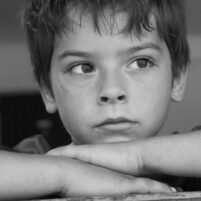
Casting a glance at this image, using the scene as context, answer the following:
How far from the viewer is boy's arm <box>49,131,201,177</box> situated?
29.3 inches

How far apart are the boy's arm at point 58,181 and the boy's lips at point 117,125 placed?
0.26 m

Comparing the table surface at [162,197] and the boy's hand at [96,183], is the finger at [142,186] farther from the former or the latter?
the table surface at [162,197]

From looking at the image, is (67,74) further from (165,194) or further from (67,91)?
(165,194)

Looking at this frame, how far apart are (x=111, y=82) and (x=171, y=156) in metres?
0.23

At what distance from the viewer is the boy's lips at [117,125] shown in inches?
37.0

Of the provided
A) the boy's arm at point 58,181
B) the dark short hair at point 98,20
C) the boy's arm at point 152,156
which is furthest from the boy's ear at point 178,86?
the boy's arm at point 58,181

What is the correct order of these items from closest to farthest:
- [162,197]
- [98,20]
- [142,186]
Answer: [162,197] → [142,186] → [98,20]

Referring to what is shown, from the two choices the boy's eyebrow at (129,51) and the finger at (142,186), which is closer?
the finger at (142,186)

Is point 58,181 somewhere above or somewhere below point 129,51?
below

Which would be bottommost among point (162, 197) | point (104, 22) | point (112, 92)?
point (162, 197)

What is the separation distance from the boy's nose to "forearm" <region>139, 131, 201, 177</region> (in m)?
0.17

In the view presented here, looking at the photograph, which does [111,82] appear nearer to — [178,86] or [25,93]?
[178,86]

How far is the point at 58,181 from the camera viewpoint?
2.19ft

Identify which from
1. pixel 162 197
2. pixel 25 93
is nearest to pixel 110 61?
pixel 162 197
